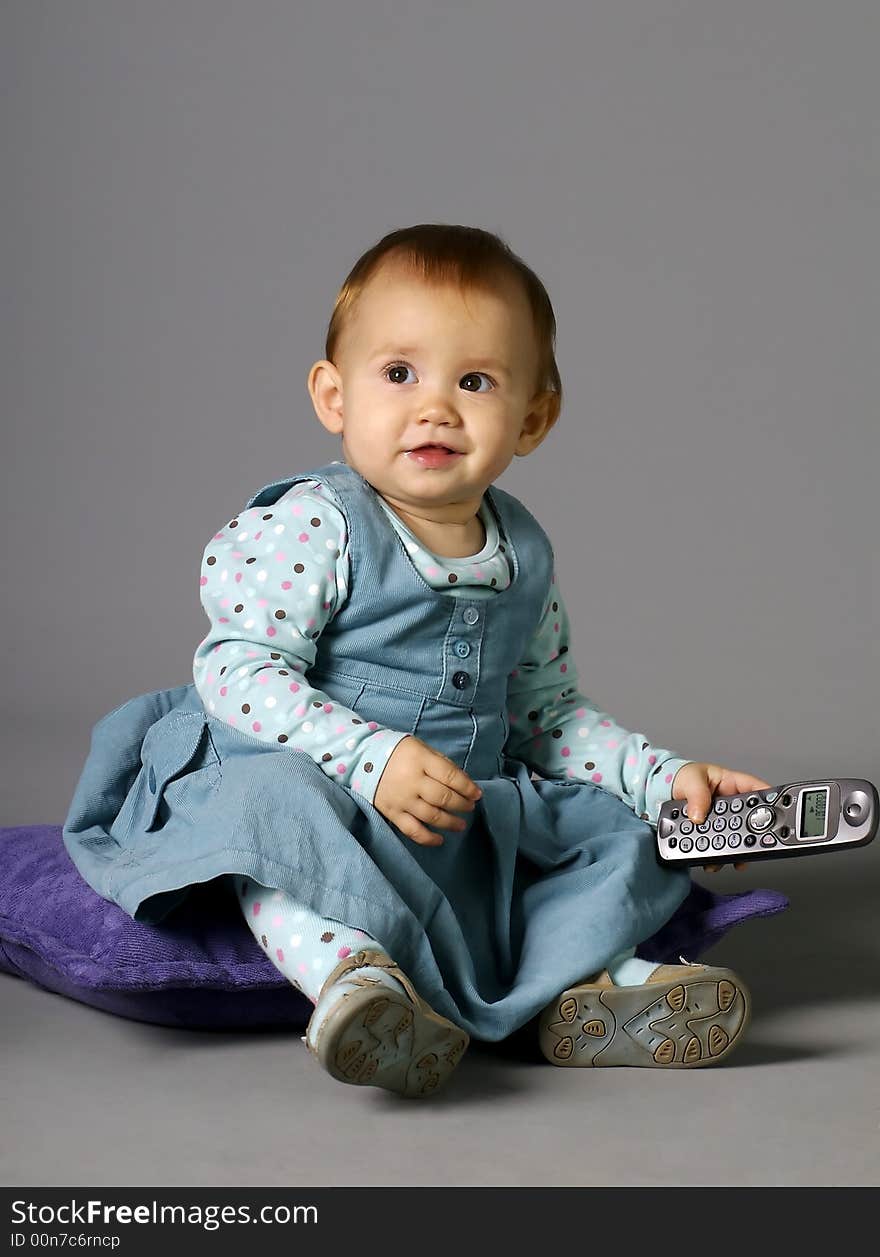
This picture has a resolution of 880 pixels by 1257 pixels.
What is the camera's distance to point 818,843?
1.72 metres

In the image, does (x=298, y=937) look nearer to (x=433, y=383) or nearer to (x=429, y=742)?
(x=429, y=742)

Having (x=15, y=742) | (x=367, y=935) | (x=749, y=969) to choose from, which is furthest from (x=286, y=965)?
(x=15, y=742)

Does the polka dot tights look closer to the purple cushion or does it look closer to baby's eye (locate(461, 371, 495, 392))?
the purple cushion

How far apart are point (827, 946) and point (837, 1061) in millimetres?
432

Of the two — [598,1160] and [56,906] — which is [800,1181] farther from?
[56,906]

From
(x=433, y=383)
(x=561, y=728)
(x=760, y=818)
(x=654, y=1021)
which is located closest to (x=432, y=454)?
(x=433, y=383)

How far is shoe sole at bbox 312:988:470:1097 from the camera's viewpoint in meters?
1.40

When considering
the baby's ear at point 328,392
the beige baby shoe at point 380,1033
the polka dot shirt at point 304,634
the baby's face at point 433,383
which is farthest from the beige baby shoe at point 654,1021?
the baby's ear at point 328,392

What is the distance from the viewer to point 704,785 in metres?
1.89

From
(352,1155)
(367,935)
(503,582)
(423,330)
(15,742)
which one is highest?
(423,330)

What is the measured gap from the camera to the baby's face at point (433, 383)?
1.83 m

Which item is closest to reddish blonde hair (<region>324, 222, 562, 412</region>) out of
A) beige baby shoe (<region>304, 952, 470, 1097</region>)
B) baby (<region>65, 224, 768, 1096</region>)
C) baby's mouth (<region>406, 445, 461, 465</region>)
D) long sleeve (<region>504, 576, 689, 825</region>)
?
baby (<region>65, 224, 768, 1096</region>)

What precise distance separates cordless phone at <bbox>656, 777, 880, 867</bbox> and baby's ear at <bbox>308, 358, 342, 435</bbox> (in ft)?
1.88

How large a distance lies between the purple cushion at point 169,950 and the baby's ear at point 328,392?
0.54 meters
